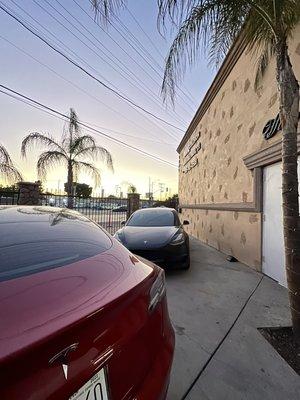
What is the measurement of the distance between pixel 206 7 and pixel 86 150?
11.5m

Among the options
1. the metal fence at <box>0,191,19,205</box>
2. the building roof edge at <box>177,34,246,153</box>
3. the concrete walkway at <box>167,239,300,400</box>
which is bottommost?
the concrete walkway at <box>167,239,300,400</box>

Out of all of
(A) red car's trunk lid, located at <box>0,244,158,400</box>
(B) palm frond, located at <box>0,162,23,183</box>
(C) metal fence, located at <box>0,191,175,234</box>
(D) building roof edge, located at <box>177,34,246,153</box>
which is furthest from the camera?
(C) metal fence, located at <box>0,191,175,234</box>

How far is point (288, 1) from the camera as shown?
3609 millimetres

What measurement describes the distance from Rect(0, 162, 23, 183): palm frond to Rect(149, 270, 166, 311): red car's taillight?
1065 centimetres

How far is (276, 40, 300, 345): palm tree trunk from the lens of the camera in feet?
10.5

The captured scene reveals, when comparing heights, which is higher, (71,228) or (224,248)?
(71,228)

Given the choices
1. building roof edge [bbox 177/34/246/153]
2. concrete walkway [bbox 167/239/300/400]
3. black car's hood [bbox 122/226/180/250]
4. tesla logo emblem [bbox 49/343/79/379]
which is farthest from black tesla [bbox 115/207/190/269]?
→ tesla logo emblem [bbox 49/343/79/379]

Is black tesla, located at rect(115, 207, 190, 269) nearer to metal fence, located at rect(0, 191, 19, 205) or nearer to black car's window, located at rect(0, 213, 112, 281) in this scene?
black car's window, located at rect(0, 213, 112, 281)

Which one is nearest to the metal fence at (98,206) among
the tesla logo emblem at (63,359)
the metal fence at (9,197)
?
the metal fence at (9,197)

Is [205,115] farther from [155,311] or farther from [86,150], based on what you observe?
[155,311]

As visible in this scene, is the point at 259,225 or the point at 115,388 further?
the point at 259,225

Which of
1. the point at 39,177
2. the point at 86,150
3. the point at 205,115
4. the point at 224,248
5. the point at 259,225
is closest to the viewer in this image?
the point at 259,225

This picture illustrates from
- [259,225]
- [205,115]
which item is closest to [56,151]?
[205,115]

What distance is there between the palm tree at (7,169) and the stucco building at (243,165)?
24.3ft
